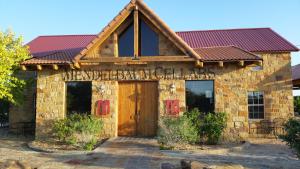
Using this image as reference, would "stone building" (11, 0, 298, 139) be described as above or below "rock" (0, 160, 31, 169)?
above

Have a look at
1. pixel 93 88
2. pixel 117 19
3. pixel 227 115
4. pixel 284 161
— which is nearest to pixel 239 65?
pixel 227 115

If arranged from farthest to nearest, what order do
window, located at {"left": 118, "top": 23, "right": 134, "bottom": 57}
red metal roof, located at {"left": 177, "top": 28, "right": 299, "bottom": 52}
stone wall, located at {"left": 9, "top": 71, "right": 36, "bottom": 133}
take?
stone wall, located at {"left": 9, "top": 71, "right": 36, "bottom": 133} < red metal roof, located at {"left": 177, "top": 28, "right": 299, "bottom": 52} < window, located at {"left": 118, "top": 23, "right": 134, "bottom": 57}

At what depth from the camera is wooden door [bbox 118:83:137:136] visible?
13.5 meters

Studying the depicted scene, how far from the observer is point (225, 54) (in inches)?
536

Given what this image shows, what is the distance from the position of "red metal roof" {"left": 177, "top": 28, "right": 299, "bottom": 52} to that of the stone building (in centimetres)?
415

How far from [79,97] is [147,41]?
4.44 meters

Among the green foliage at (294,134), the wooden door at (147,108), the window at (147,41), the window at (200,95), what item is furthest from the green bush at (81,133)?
the green foliage at (294,134)

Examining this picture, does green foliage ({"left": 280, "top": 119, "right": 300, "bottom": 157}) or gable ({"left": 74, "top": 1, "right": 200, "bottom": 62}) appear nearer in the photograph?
green foliage ({"left": 280, "top": 119, "right": 300, "bottom": 157})

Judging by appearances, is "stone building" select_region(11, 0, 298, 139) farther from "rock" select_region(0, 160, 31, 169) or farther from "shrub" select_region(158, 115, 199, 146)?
"rock" select_region(0, 160, 31, 169)

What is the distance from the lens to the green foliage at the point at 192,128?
10805mm

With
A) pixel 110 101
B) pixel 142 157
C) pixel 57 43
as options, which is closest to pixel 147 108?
pixel 110 101

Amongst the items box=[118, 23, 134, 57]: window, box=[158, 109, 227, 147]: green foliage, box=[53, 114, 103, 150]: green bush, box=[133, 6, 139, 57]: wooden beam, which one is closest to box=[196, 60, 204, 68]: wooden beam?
box=[158, 109, 227, 147]: green foliage

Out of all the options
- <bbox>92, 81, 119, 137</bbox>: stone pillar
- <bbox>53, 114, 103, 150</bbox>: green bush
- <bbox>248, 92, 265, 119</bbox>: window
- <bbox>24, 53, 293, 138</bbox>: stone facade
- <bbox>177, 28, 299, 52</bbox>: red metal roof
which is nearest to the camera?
<bbox>53, 114, 103, 150</bbox>: green bush

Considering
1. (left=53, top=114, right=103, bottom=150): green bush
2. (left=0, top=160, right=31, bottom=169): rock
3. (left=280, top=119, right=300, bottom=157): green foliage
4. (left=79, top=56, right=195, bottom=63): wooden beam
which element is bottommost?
(left=0, top=160, right=31, bottom=169): rock
